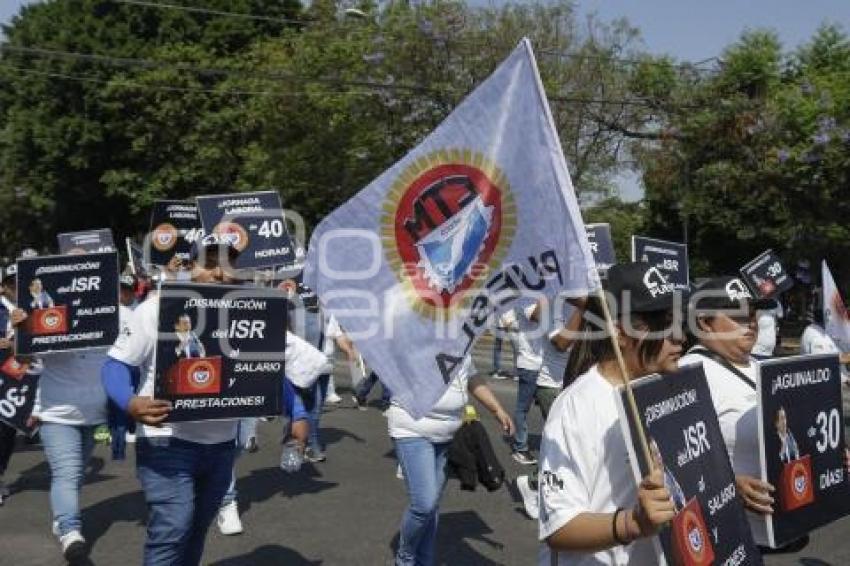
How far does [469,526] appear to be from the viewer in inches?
268

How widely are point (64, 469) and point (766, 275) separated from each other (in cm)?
748

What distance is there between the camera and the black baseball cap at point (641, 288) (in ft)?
9.10

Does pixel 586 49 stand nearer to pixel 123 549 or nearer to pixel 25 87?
pixel 25 87

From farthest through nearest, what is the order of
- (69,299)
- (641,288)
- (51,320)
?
(69,299) < (51,320) < (641,288)

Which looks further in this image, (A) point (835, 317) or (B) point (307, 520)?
(A) point (835, 317)

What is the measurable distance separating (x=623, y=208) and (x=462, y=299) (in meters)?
31.7

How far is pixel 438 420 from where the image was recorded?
16.6 feet

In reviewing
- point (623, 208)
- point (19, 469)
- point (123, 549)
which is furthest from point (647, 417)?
point (623, 208)

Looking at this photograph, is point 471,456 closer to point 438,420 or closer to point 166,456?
point 438,420

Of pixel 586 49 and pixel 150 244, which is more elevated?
pixel 586 49

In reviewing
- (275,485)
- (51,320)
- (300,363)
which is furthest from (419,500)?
(275,485)

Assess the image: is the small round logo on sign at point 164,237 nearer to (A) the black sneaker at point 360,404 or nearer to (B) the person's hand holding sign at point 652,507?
(A) the black sneaker at point 360,404

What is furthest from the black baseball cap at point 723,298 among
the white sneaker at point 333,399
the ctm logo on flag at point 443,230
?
the white sneaker at point 333,399

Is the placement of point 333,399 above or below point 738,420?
below
